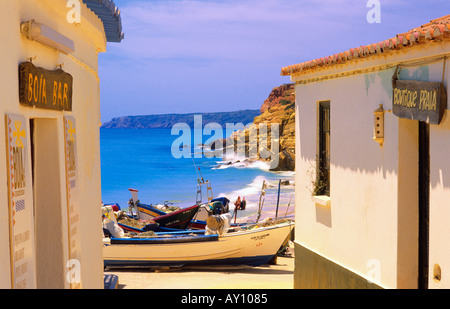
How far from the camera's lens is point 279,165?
220ft

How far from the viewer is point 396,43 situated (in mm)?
6703

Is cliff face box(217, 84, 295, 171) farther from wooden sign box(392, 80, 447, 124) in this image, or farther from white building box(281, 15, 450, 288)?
wooden sign box(392, 80, 447, 124)

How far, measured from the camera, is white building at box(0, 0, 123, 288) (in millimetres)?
4094

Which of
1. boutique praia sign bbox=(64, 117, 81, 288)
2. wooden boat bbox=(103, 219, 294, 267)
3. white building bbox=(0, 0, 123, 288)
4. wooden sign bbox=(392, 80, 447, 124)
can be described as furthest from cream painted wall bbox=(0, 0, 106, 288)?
wooden boat bbox=(103, 219, 294, 267)

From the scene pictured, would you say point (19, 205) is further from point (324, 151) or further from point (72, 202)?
point (324, 151)

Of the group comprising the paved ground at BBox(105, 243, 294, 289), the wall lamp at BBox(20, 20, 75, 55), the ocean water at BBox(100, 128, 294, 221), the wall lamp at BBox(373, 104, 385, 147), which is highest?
the wall lamp at BBox(20, 20, 75, 55)

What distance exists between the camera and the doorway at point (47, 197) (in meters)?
5.46

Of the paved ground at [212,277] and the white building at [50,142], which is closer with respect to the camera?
the white building at [50,142]

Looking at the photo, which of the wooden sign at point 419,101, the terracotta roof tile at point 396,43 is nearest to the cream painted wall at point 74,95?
the terracotta roof tile at point 396,43

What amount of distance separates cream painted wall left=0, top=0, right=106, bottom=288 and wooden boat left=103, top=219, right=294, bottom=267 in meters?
9.41

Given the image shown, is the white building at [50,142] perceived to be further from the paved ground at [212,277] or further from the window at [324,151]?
Result: the paved ground at [212,277]

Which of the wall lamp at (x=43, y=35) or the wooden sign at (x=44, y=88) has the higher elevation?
the wall lamp at (x=43, y=35)

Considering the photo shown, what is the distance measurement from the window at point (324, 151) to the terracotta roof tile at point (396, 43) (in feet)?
2.65

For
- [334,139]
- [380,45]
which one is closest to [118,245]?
[334,139]
